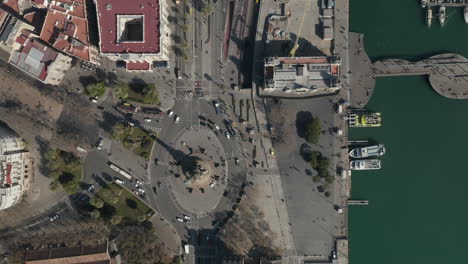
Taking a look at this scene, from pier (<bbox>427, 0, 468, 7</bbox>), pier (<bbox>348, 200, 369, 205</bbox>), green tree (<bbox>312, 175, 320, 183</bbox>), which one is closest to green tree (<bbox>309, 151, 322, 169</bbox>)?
green tree (<bbox>312, 175, 320, 183</bbox>)

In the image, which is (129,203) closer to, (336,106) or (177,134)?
(177,134)

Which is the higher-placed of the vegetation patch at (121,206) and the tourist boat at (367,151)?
the tourist boat at (367,151)

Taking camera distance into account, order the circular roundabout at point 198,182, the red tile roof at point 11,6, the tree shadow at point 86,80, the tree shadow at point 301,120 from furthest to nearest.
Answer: the tree shadow at point 86,80
the circular roundabout at point 198,182
the tree shadow at point 301,120
the red tile roof at point 11,6

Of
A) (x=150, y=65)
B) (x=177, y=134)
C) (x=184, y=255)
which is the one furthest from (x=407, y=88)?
(x=184, y=255)

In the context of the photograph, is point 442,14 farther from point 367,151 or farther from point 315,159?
Answer: point 315,159

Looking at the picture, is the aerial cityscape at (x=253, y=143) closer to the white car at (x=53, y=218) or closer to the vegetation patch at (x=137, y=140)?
the vegetation patch at (x=137, y=140)

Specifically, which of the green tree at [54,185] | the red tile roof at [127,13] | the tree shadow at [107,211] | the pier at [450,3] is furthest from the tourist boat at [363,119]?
the green tree at [54,185]
